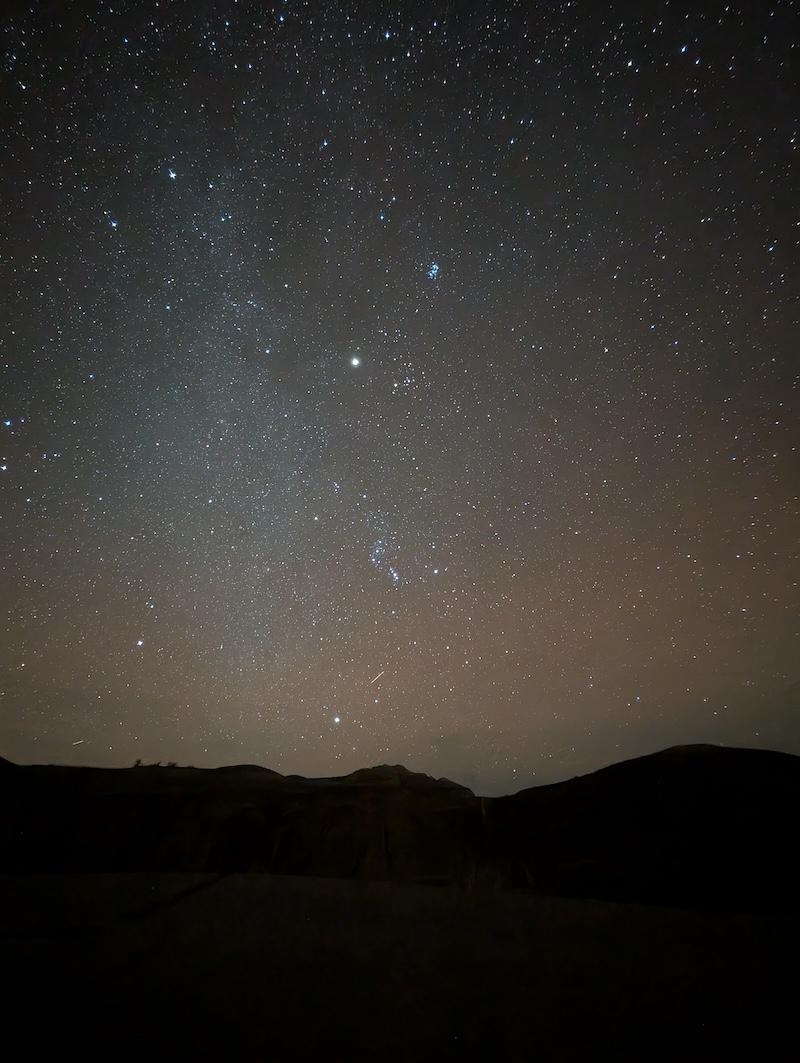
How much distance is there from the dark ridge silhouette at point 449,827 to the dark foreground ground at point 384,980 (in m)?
3.26

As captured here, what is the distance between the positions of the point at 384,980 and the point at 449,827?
24.2 ft

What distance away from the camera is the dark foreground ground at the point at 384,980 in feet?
7.73

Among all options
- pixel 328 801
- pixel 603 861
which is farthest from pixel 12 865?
pixel 603 861

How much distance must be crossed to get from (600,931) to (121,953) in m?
4.19

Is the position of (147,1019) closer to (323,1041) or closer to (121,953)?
(323,1041)

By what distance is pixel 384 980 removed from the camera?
3.14m

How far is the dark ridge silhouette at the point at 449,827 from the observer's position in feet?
24.6

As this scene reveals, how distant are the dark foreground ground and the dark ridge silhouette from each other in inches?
129

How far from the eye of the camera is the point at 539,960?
11.7 ft

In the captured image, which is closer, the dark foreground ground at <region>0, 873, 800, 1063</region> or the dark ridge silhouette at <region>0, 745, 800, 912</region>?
the dark foreground ground at <region>0, 873, 800, 1063</region>

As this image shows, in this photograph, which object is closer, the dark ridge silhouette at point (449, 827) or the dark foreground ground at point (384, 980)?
the dark foreground ground at point (384, 980)

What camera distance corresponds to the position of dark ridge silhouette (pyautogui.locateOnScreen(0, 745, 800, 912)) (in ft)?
24.6

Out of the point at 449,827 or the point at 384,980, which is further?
the point at 449,827

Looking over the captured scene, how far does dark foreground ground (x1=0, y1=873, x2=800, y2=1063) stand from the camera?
236cm
